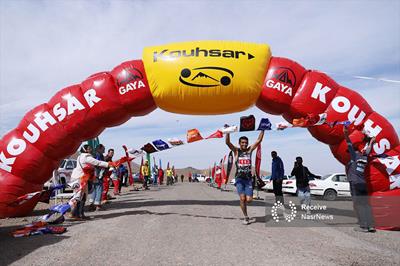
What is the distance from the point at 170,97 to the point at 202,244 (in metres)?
4.48

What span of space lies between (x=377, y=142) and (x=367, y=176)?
84 centimetres

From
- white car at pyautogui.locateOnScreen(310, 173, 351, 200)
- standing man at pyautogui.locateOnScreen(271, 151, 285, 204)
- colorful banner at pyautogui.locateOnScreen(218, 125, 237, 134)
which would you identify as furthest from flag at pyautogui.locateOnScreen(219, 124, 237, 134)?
white car at pyautogui.locateOnScreen(310, 173, 351, 200)

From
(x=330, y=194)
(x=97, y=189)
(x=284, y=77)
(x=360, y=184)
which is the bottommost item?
(x=330, y=194)

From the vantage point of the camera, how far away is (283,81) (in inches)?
318

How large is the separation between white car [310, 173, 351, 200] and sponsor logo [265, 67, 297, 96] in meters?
8.64

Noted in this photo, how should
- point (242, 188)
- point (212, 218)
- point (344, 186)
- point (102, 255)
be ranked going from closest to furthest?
point (102, 255)
point (242, 188)
point (212, 218)
point (344, 186)

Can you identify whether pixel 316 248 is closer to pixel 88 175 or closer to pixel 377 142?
pixel 377 142

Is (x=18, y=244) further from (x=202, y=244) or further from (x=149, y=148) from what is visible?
(x=149, y=148)

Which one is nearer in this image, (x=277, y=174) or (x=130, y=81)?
(x=130, y=81)

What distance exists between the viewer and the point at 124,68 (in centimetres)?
857

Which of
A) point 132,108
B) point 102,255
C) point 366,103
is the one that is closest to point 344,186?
point 366,103

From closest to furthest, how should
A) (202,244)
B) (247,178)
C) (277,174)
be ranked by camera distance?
(202,244) → (247,178) → (277,174)

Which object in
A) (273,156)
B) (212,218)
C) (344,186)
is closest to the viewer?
(212,218)

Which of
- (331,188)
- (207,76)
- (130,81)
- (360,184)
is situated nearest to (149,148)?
(130,81)
